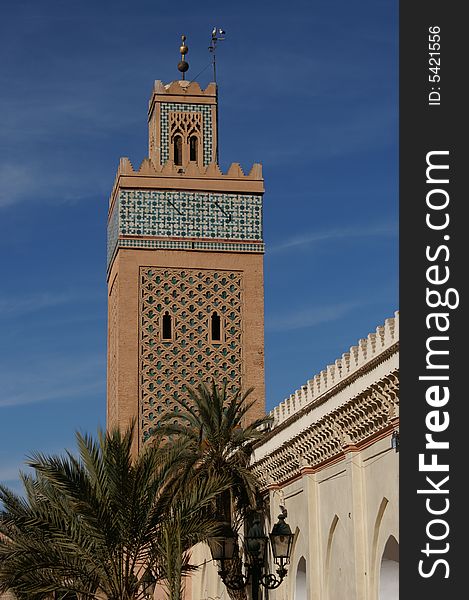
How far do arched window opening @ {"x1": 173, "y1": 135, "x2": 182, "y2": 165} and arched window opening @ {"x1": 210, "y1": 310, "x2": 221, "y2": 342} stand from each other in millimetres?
2864

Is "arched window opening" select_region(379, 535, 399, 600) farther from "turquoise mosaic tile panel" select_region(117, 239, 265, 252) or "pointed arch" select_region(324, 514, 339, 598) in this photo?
"turquoise mosaic tile panel" select_region(117, 239, 265, 252)

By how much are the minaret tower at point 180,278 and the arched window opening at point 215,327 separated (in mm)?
17

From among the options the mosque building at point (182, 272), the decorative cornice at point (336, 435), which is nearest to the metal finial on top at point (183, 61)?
the mosque building at point (182, 272)

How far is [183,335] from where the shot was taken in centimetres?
2391

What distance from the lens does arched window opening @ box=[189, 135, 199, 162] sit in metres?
25.0

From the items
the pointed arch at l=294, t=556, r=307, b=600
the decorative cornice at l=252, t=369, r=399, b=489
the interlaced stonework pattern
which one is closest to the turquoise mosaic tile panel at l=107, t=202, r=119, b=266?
the interlaced stonework pattern

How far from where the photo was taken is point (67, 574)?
15070 mm

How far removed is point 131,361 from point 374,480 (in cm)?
1012

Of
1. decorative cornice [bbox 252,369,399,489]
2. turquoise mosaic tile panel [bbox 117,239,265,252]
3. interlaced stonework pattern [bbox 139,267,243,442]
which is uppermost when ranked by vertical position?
turquoise mosaic tile panel [bbox 117,239,265,252]

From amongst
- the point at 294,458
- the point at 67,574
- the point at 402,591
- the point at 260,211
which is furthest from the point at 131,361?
the point at 402,591

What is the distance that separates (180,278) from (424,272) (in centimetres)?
1541

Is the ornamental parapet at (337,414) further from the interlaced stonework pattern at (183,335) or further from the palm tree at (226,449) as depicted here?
the interlaced stonework pattern at (183,335)

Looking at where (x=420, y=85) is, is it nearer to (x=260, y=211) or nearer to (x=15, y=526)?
(x=15, y=526)

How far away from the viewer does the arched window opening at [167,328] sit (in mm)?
24000
